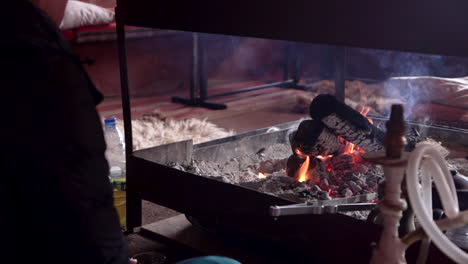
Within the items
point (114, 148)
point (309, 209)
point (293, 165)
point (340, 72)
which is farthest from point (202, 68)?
point (309, 209)

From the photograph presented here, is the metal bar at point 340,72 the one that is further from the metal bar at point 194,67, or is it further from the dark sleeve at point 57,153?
the metal bar at point 194,67

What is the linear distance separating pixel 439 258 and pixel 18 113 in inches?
37.3

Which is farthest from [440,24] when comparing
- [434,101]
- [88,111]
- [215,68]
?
[215,68]

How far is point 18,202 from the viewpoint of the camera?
0.84 metres

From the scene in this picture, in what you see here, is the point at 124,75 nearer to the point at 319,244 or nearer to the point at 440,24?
the point at 319,244

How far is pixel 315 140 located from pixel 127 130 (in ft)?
1.97

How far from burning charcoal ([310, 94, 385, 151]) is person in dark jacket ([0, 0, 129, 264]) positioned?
102 centimetres

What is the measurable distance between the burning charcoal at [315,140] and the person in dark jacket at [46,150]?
101 cm

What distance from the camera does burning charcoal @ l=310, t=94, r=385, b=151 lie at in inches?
70.9

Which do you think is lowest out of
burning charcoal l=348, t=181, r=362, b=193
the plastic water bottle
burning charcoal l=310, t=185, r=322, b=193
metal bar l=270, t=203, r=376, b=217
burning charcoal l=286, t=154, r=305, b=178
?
the plastic water bottle

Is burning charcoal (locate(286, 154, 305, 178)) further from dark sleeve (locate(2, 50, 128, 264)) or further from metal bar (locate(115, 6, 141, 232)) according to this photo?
dark sleeve (locate(2, 50, 128, 264))

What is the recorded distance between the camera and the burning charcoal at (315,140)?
1.82 meters

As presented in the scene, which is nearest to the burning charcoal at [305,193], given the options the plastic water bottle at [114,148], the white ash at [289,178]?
the white ash at [289,178]

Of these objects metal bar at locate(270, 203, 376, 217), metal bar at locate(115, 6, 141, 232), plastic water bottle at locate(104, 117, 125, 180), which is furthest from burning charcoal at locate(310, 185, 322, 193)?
plastic water bottle at locate(104, 117, 125, 180)
